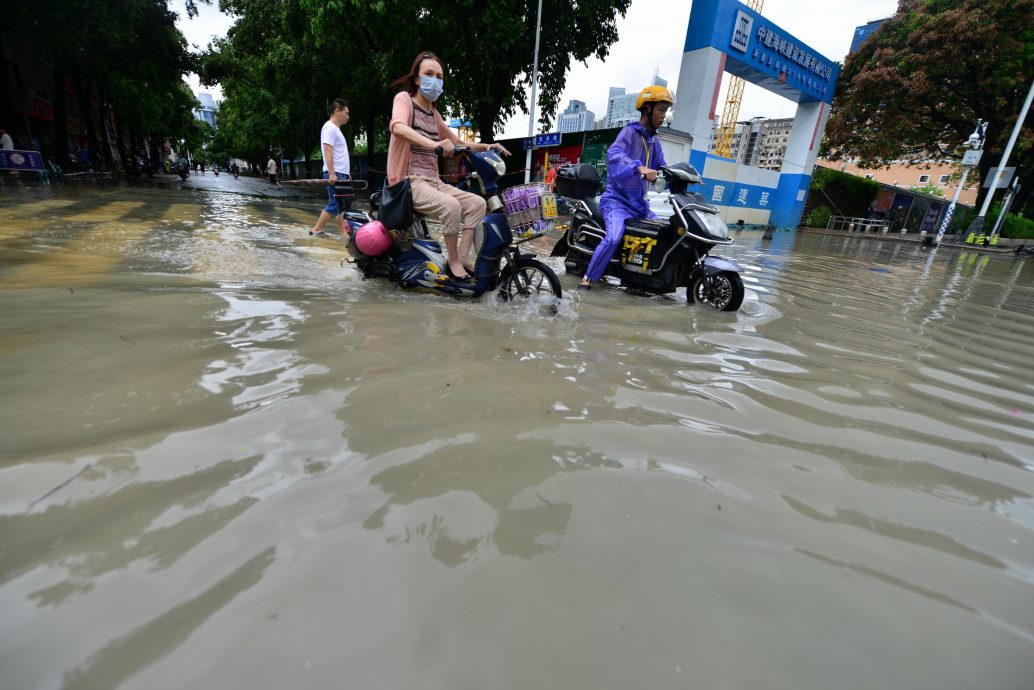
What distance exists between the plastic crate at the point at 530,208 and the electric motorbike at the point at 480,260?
0.18 feet

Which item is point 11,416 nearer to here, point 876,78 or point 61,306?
point 61,306

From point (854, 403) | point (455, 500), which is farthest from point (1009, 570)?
point (455, 500)

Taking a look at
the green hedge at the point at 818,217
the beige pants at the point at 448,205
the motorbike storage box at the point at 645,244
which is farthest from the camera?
the green hedge at the point at 818,217

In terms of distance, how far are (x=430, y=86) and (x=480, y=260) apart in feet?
4.61

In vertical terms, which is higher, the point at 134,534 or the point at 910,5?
the point at 910,5

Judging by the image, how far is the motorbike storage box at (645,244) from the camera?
4.54m

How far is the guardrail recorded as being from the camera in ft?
83.7

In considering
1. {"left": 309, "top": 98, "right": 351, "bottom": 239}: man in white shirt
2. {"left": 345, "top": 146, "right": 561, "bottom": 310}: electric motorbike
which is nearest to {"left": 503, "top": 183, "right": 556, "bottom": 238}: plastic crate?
{"left": 345, "top": 146, "right": 561, "bottom": 310}: electric motorbike

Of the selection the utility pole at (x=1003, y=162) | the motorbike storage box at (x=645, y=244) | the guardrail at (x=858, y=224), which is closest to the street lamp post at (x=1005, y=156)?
the utility pole at (x=1003, y=162)

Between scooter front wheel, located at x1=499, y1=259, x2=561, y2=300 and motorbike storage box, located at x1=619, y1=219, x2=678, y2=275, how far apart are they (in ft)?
3.58

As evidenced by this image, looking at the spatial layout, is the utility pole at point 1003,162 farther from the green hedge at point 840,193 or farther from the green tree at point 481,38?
the green tree at point 481,38

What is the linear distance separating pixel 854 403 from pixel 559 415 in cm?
154

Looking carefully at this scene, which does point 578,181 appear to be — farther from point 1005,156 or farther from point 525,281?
point 1005,156

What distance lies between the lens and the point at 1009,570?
1.27 meters
